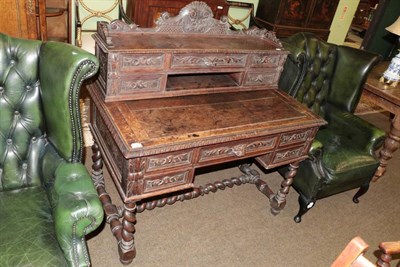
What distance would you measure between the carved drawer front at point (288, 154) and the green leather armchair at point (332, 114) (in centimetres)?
13

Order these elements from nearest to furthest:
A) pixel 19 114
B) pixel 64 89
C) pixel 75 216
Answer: pixel 75 216
pixel 64 89
pixel 19 114

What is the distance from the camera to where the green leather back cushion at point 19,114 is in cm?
155

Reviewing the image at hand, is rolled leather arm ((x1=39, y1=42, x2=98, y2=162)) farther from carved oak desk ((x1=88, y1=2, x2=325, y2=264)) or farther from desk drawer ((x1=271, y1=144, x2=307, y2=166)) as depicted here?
desk drawer ((x1=271, y1=144, x2=307, y2=166))

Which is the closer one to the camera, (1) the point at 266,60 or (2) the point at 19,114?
(2) the point at 19,114

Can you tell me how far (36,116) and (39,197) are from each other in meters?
0.42

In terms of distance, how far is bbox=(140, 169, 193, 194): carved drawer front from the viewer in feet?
5.50

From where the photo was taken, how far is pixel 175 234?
229 centimetres

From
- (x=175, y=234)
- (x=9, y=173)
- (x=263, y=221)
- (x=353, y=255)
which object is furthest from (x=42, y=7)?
Answer: (x=353, y=255)

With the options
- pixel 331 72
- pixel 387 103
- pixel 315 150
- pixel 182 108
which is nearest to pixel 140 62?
pixel 182 108

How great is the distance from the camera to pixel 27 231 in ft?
4.69

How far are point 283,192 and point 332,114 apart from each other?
946mm

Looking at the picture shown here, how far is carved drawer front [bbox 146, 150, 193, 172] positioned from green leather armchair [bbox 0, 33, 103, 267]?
0.98 ft

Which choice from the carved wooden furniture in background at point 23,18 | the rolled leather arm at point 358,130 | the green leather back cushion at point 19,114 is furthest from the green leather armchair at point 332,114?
the carved wooden furniture in background at point 23,18

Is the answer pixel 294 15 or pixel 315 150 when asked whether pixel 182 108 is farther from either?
pixel 294 15
